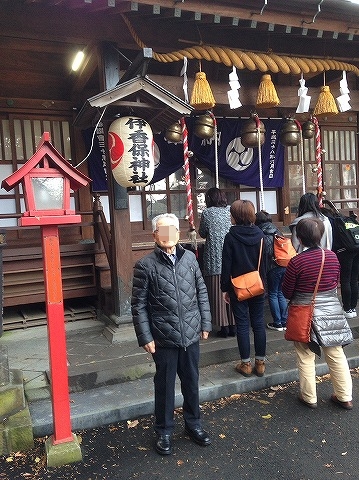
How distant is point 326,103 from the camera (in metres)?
6.99

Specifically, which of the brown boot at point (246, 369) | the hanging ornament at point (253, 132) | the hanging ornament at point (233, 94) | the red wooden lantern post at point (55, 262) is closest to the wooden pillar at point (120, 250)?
the brown boot at point (246, 369)

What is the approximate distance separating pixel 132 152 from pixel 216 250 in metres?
1.89

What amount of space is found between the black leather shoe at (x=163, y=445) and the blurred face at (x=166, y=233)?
1.74m

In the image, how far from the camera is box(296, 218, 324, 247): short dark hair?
415cm

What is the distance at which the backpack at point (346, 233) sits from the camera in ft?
21.3

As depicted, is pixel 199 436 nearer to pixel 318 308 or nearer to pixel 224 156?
pixel 318 308

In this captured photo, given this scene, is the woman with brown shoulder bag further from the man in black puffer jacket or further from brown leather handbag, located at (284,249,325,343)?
the man in black puffer jacket

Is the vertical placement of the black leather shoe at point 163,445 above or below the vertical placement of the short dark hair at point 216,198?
below

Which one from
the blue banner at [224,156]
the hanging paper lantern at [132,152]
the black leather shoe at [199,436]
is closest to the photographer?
the black leather shoe at [199,436]

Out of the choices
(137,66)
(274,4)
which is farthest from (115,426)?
(274,4)

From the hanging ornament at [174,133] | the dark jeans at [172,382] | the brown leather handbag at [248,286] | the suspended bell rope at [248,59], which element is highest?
the suspended bell rope at [248,59]

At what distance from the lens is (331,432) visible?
387 cm

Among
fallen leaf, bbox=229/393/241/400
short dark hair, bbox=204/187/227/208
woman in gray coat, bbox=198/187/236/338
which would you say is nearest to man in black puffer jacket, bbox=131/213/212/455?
fallen leaf, bbox=229/393/241/400

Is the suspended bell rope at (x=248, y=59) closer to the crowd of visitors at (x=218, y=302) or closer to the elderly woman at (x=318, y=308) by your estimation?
the crowd of visitors at (x=218, y=302)
